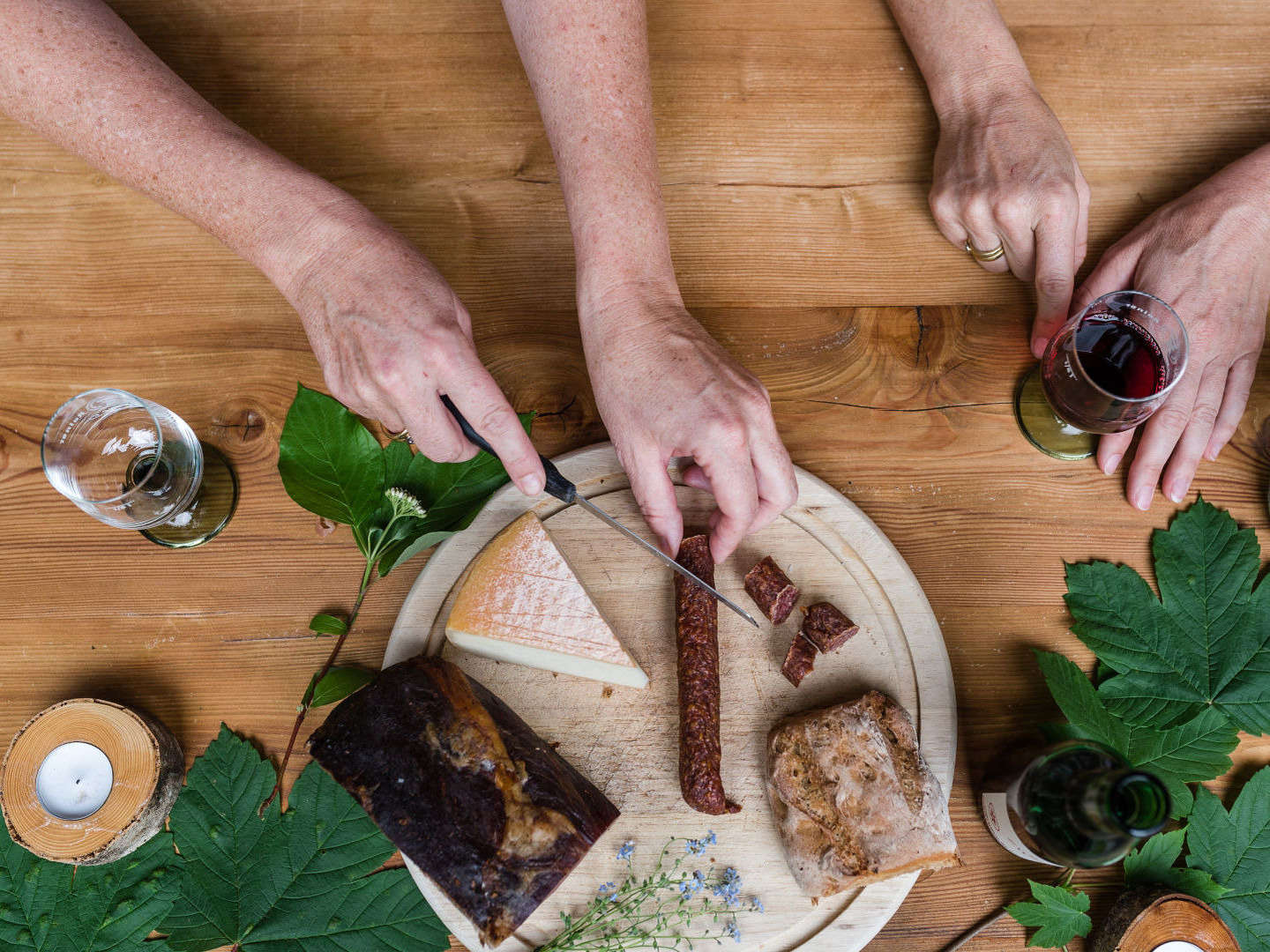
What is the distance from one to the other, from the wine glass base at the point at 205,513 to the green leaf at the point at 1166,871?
287cm

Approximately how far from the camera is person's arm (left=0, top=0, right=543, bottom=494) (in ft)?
6.20

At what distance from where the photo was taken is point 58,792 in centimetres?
205

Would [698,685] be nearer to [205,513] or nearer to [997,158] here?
[205,513]

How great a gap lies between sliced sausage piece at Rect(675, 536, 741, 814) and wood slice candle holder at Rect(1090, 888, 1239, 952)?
1094mm

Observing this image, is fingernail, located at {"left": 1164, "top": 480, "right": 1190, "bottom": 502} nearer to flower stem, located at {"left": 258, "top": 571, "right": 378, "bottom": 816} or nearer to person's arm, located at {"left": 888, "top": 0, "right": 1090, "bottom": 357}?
person's arm, located at {"left": 888, "top": 0, "right": 1090, "bottom": 357}

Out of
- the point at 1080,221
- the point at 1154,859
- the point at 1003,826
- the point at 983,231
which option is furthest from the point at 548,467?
the point at 1154,859

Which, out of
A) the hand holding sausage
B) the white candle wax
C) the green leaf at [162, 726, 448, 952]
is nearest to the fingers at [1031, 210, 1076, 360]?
the hand holding sausage

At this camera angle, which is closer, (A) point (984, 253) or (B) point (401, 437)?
(B) point (401, 437)

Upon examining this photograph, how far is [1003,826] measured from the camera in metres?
2.08

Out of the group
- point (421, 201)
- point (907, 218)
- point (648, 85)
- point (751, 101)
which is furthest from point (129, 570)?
point (907, 218)

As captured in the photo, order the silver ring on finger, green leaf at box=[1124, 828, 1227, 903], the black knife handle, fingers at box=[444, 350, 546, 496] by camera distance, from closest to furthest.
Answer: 1. fingers at box=[444, 350, 546, 496]
2. the black knife handle
3. green leaf at box=[1124, 828, 1227, 903]
4. the silver ring on finger

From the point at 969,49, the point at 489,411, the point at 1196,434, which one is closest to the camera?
the point at 489,411

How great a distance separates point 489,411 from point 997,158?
5.56 feet

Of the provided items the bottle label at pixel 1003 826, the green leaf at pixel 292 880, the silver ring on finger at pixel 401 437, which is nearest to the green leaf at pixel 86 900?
the green leaf at pixel 292 880
